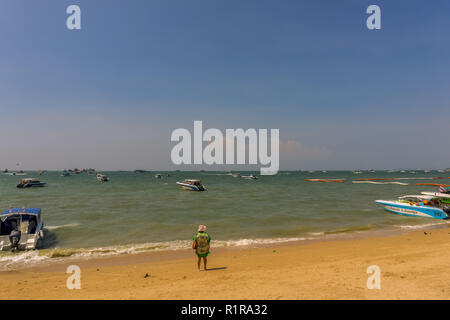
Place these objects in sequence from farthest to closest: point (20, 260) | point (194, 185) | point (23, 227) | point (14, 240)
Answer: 1. point (194, 185)
2. point (23, 227)
3. point (14, 240)
4. point (20, 260)

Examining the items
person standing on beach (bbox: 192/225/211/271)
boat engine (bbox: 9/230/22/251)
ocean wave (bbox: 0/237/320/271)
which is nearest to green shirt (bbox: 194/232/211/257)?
person standing on beach (bbox: 192/225/211/271)

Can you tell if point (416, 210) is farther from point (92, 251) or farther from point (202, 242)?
point (92, 251)

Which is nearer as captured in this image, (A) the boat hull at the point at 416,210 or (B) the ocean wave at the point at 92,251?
(B) the ocean wave at the point at 92,251

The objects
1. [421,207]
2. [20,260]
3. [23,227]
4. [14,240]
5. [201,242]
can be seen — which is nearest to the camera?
[201,242]

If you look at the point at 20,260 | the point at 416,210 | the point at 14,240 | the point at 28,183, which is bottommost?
the point at 28,183

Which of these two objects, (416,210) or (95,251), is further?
(416,210)

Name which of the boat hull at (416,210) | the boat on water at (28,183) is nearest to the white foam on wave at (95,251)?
the boat hull at (416,210)

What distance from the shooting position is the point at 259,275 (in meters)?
9.77

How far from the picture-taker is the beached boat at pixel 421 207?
80.6 ft

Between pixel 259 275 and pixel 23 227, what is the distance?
16.9 meters

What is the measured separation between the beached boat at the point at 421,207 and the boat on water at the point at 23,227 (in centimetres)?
3137

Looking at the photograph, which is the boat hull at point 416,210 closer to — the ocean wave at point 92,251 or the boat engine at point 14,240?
the ocean wave at point 92,251

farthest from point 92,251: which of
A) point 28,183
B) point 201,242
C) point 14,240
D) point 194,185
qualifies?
point 28,183

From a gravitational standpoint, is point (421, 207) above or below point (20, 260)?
below
